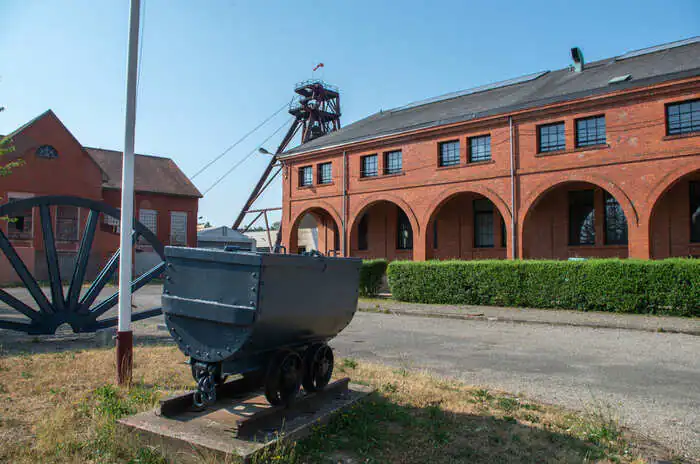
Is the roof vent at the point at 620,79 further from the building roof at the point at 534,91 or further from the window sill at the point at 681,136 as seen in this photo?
the window sill at the point at 681,136

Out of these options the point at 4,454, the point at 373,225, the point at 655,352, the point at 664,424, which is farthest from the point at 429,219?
the point at 4,454

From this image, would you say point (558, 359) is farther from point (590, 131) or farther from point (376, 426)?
point (590, 131)

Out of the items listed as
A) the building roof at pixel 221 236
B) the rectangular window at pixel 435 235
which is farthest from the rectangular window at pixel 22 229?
the rectangular window at pixel 435 235

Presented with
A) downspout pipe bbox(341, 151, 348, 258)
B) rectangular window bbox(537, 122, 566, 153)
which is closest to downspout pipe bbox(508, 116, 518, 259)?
rectangular window bbox(537, 122, 566, 153)

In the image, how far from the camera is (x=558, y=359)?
8.23 meters

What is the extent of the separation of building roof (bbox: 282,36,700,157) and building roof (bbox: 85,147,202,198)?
1305 centimetres

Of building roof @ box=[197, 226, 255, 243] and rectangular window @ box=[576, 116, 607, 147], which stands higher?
rectangular window @ box=[576, 116, 607, 147]

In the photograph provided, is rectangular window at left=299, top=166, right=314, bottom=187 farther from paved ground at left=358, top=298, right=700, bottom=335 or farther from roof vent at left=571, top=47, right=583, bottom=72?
roof vent at left=571, top=47, right=583, bottom=72

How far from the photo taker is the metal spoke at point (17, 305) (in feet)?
27.1

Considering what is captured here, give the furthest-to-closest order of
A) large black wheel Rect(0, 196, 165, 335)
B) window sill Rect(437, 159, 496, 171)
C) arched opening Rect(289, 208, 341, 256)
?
arched opening Rect(289, 208, 341, 256), window sill Rect(437, 159, 496, 171), large black wheel Rect(0, 196, 165, 335)

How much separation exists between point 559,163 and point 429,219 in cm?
622

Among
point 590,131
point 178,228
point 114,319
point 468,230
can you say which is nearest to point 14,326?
point 114,319

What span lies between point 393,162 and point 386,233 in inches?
A: 182

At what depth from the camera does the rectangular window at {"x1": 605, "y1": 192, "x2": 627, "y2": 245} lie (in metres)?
20.6
